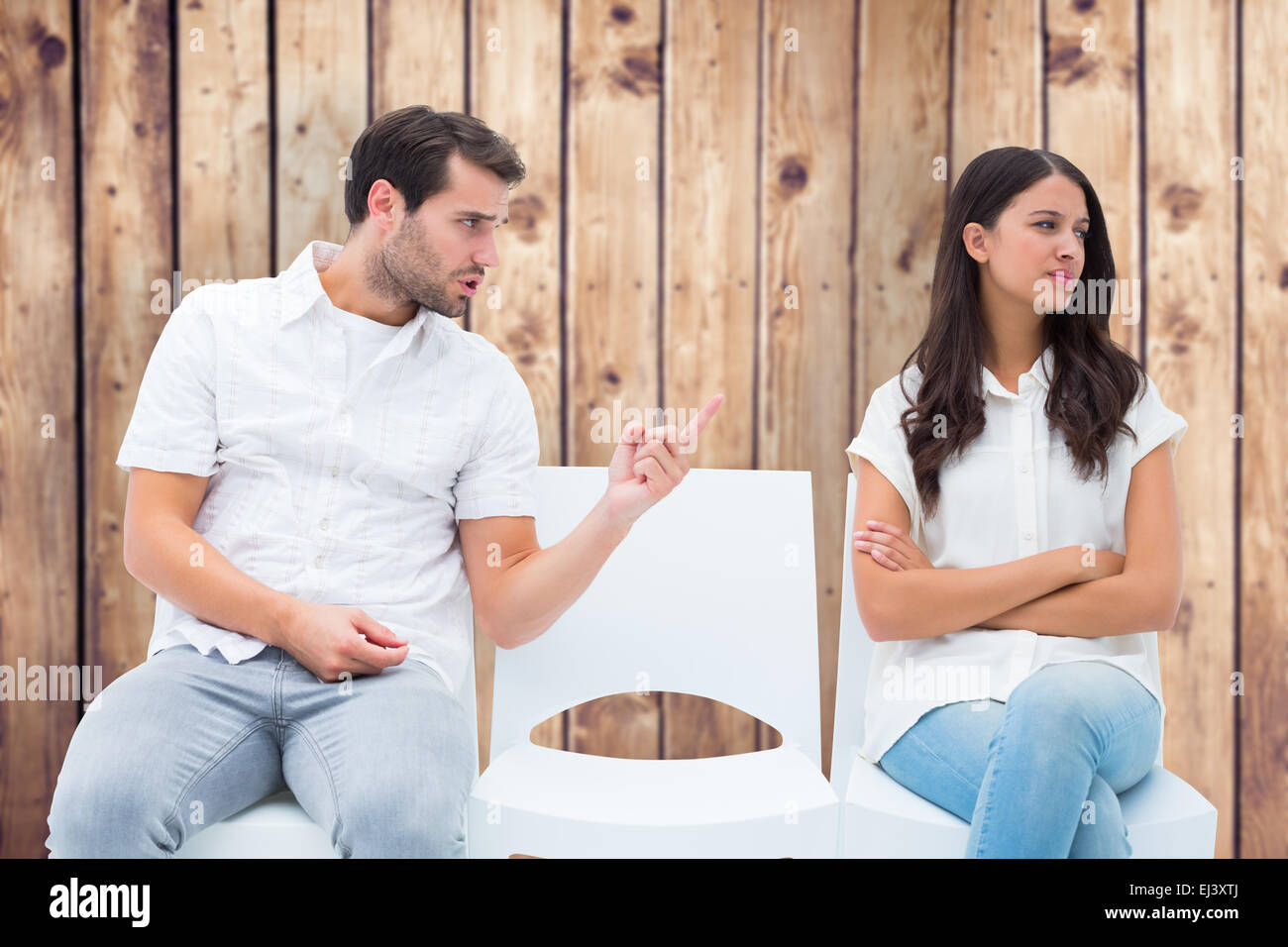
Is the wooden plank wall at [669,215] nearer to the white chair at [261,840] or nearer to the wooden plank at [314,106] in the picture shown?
the wooden plank at [314,106]

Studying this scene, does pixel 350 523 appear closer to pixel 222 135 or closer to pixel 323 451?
pixel 323 451

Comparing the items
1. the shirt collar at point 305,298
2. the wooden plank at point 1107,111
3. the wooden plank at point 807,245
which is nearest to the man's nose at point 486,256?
the shirt collar at point 305,298

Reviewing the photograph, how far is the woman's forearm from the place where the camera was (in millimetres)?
1403

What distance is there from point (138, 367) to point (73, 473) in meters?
0.24

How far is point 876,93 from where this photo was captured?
2094mm

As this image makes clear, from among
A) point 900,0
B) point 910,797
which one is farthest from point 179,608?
point 900,0

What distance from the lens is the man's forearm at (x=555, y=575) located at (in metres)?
1.43

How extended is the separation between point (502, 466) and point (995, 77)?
1310 millimetres

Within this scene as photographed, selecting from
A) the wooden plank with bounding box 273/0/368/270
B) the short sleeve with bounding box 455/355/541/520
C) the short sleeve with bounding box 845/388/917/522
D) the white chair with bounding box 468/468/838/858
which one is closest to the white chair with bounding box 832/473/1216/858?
the white chair with bounding box 468/468/838/858

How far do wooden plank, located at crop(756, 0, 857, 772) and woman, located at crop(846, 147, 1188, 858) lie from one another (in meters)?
0.46

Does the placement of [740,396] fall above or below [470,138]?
below

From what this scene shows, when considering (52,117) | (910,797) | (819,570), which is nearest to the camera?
(910,797)

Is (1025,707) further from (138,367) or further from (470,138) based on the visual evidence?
(138,367)

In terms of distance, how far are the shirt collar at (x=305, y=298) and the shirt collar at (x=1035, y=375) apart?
84 centimetres
